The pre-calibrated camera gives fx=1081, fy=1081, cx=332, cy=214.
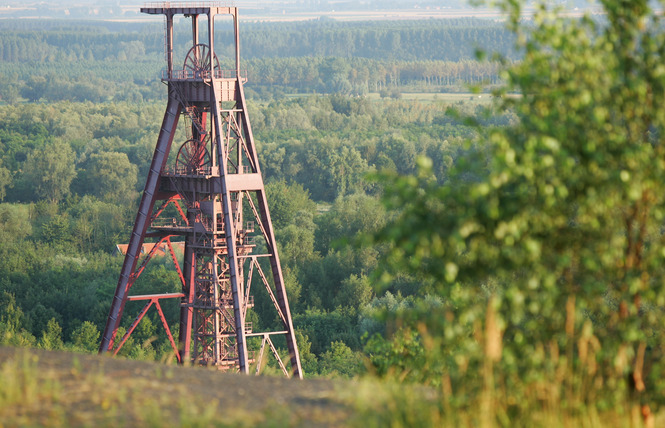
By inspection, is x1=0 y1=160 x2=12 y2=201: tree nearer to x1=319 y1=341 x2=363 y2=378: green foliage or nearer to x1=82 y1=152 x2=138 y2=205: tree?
x1=82 y1=152 x2=138 y2=205: tree

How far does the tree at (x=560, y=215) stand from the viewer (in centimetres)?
941

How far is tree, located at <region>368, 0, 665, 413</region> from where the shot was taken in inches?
371

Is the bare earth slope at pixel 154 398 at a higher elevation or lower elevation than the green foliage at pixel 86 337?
higher

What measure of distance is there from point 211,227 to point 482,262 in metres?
28.1

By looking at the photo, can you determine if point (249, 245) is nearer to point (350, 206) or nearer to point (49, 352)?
point (49, 352)

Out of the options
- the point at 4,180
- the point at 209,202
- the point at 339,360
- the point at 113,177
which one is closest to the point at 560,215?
the point at 209,202

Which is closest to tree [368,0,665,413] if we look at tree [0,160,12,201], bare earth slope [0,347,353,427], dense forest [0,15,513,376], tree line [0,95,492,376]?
dense forest [0,15,513,376]

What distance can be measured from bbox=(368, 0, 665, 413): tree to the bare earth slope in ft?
5.23

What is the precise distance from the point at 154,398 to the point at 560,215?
452cm

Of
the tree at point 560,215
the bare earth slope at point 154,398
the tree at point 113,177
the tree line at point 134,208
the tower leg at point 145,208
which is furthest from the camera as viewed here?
the tree at point 113,177

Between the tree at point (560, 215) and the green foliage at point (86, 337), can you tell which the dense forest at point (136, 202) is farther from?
the tree at point (560, 215)

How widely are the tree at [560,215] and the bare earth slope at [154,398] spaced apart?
160 centimetres

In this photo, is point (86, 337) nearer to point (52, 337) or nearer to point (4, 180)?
point (52, 337)

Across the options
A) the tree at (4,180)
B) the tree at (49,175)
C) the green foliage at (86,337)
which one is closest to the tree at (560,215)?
the green foliage at (86,337)
